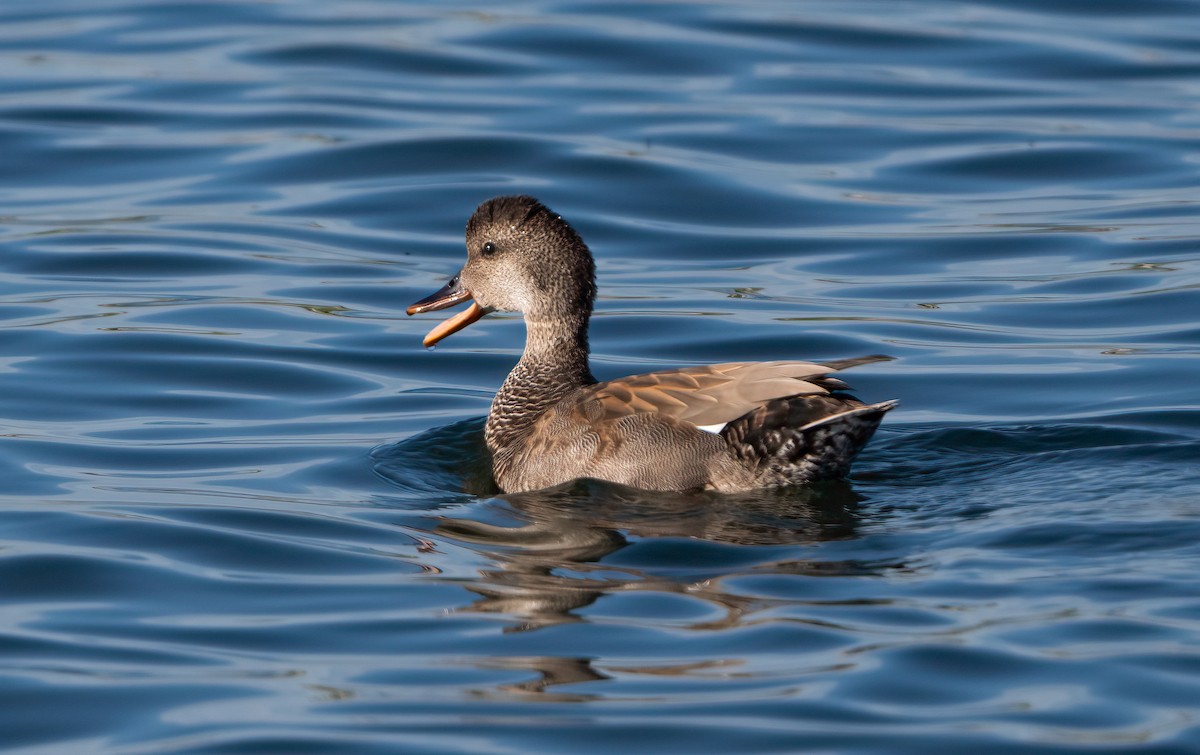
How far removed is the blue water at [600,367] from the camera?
592 cm

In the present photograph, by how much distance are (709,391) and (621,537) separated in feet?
2.82

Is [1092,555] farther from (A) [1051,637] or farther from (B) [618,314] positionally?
(B) [618,314]

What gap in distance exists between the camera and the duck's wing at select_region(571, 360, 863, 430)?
7.74m

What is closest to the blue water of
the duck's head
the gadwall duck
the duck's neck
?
the gadwall duck

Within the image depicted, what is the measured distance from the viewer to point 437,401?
34.0 ft

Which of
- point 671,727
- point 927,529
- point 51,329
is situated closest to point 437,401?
point 51,329

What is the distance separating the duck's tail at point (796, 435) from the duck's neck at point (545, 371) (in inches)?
53.3

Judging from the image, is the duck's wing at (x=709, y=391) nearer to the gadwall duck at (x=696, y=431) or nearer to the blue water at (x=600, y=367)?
the gadwall duck at (x=696, y=431)

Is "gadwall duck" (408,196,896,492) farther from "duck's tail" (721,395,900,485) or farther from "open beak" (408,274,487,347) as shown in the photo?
"open beak" (408,274,487,347)

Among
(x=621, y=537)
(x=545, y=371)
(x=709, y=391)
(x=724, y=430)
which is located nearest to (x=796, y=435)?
(x=724, y=430)

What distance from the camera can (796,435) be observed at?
7.84 m

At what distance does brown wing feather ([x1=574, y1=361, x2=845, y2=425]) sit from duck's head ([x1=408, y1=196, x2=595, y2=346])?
0.90 metres

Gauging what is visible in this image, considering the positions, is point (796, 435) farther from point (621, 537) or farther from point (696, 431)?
point (621, 537)

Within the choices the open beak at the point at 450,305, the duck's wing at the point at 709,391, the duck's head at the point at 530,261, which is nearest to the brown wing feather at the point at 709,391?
the duck's wing at the point at 709,391
